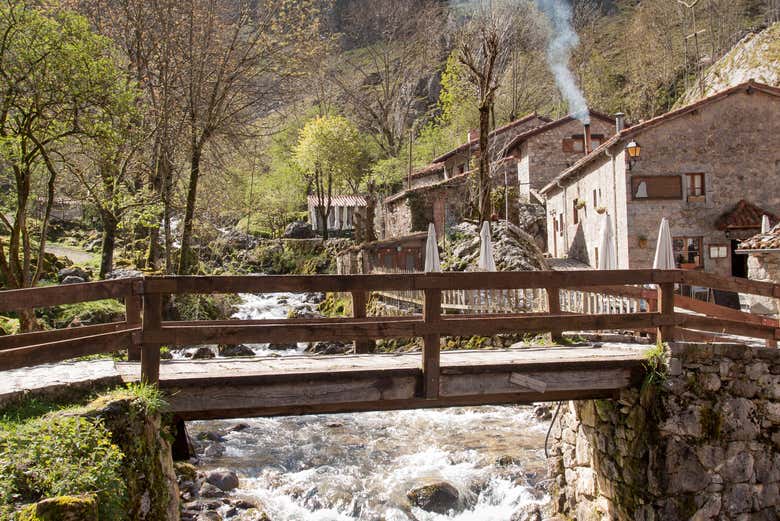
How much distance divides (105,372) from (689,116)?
84.6 ft

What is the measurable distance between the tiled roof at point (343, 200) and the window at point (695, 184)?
34387 mm

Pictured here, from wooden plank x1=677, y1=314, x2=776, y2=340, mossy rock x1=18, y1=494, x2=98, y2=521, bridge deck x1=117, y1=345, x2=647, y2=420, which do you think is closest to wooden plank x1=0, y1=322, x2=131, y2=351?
bridge deck x1=117, y1=345, x2=647, y2=420

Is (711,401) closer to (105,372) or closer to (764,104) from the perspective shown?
(105,372)

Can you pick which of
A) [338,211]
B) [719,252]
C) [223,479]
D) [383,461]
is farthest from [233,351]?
[338,211]

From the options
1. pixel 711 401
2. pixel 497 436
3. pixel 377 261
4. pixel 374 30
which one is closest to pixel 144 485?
pixel 711 401

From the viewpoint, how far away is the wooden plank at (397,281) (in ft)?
21.2

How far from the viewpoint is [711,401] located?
304 inches

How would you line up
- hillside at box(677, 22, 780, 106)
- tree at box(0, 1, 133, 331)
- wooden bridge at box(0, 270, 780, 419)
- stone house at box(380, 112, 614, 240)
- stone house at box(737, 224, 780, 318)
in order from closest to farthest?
wooden bridge at box(0, 270, 780, 419), tree at box(0, 1, 133, 331), stone house at box(737, 224, 780, 318), stone house at box(380, 112, 614, 240), hillside at box(677, 22, 780, 106)

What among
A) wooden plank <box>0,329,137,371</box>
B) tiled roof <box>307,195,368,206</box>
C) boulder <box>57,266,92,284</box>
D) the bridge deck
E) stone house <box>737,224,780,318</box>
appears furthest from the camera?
tiled roof <box>307,195,368,206</box>

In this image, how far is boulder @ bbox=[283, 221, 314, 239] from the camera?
52312mm

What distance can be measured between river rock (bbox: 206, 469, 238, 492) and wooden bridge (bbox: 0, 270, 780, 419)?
415 centimetres

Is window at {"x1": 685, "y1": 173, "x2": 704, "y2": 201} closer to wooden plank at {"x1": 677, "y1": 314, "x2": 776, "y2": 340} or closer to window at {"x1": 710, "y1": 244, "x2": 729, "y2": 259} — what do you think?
window at {"x1": 710, "y1": 244, "x2": 729, "y2": 259}

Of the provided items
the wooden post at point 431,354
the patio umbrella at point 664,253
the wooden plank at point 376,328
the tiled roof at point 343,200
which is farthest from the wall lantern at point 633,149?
the tiled roof at point 343,200

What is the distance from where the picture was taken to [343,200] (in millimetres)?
61188
